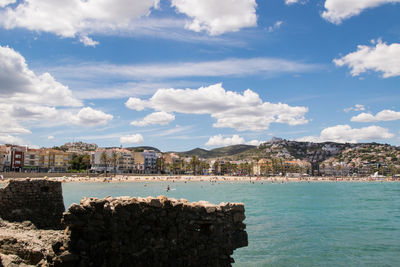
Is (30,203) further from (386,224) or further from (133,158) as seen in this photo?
(133,158)

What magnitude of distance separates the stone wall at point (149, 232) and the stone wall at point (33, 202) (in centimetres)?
770

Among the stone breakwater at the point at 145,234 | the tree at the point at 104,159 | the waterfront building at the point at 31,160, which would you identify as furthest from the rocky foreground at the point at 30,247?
the tree at the point at 104,159

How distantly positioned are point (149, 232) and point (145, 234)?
0.34ft

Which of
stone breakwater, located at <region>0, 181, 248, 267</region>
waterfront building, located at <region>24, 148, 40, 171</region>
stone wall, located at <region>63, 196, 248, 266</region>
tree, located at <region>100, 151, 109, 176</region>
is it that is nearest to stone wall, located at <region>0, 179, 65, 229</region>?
stone breakwater, located at <region>0, 181, 248, 267</region>

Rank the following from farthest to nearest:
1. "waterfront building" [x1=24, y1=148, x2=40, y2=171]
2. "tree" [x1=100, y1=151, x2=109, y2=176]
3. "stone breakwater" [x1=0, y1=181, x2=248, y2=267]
Result: "tree" [x1=100, y1=151, x2=109, y2=176]
"waterfront building" [x1=24, y1=148, x2=40, y2=171]
"stone breakwater" [x1=0, y1=181, x2=248, y2=267]

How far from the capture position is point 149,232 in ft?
25.9

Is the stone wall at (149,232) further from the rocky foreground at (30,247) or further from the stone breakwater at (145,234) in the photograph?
the rocky foreground at (30,247)

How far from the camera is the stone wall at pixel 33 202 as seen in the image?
13672 mm

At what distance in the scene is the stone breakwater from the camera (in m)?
7.56

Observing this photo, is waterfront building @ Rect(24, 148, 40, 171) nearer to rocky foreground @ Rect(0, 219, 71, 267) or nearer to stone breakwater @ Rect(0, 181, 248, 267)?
rocky foreground @ Rect(0, 219, 71, 267)

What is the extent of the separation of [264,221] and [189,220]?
18240 millimetres

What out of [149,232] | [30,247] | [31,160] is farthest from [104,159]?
[149,232]

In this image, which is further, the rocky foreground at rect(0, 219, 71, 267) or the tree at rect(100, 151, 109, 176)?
the tree at rect(100, 151, 109, 176)

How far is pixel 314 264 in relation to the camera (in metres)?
13.8
